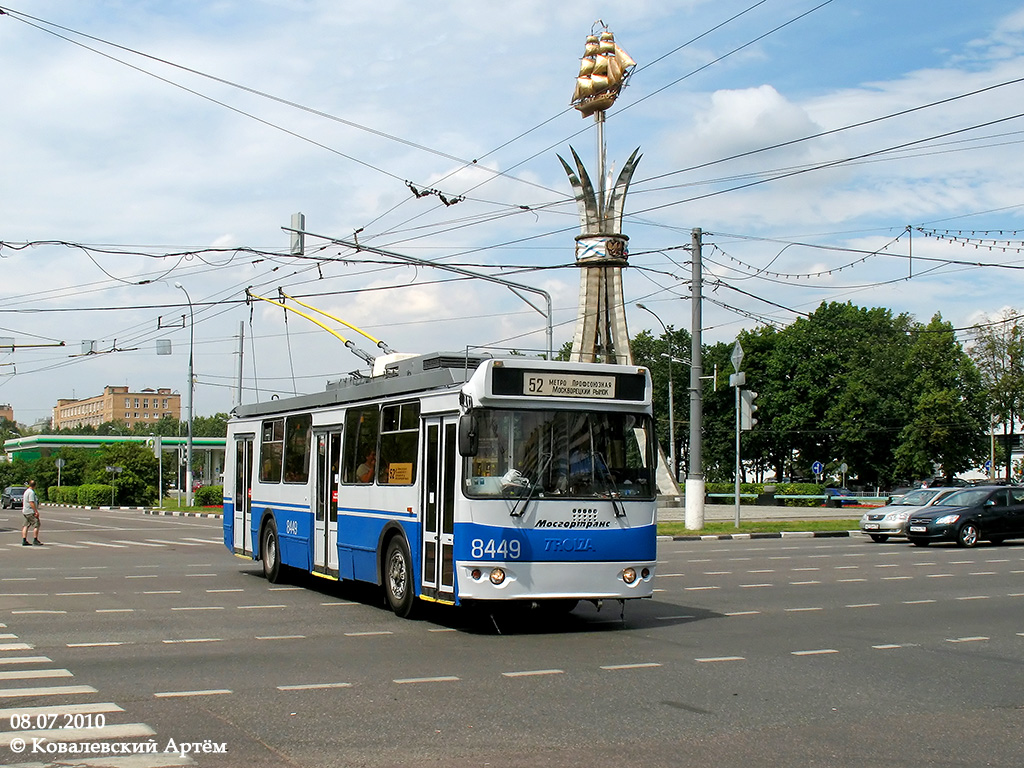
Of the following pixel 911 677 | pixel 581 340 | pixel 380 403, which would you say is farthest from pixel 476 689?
pixel 581 340

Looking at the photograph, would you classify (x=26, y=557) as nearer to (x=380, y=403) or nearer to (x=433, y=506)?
(x=380, y=403)

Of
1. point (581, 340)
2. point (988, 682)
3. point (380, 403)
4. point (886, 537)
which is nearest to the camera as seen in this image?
point (988, 682)

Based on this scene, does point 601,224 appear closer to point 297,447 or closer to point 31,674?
point 297,447

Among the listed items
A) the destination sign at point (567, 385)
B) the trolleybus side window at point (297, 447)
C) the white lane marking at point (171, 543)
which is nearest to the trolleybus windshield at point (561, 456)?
the destination sign at point (567, 385)

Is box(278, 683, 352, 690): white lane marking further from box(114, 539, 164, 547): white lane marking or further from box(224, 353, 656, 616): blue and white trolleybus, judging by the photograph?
box(114, 539, 164, 547): white lane marking

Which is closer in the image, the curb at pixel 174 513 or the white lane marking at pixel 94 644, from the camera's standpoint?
the white lane marking at pixel 94 644

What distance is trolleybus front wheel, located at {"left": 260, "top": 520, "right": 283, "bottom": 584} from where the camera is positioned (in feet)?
57.0

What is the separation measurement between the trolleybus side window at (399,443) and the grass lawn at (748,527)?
17.8 m

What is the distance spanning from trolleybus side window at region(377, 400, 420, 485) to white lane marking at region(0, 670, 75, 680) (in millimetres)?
4732

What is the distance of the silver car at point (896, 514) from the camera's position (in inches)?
1121

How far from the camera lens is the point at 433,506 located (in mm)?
12453

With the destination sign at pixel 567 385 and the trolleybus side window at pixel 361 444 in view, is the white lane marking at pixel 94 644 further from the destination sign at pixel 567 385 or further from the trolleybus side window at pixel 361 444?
the destination sign at pixel 567 385

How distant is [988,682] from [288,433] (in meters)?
11.0

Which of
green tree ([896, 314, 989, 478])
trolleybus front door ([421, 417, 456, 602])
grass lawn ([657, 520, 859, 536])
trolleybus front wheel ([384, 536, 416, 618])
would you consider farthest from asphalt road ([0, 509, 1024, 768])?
green tree ([896, 314, 989, 478])
